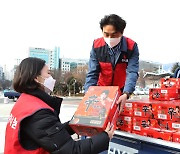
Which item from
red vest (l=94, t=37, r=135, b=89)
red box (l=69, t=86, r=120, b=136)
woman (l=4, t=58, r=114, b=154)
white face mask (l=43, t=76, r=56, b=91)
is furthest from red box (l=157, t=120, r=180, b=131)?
white face mask (l=43, t=76, r=56, b=91)

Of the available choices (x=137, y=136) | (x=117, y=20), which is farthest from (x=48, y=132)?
(x=117, y=20)

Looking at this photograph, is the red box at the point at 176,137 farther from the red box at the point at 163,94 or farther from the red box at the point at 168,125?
the red box at the point at 163,94

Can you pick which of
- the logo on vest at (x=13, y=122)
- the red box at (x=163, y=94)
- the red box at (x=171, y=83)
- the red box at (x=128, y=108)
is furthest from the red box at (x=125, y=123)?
the logo on vest at (x=13, y=122)

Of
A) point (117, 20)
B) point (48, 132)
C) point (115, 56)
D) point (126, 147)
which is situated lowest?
point (126, 147)

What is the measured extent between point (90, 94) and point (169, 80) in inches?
46.6

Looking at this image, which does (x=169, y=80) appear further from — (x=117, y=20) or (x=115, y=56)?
(x=117, y=20)

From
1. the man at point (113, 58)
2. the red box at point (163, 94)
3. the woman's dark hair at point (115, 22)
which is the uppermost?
the woman's dark hair at point (115, 22)

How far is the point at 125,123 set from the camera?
2.18 meters

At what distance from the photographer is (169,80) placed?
277 cm

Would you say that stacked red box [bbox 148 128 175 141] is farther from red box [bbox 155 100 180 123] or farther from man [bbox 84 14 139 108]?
man [bbox 84 14 139 108]

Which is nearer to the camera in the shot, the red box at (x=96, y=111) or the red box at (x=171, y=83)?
the red box at (x=96, y=111)

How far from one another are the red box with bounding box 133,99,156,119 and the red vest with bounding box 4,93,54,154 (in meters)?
0.81

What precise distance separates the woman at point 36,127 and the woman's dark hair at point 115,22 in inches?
32.9

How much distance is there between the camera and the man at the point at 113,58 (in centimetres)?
233
